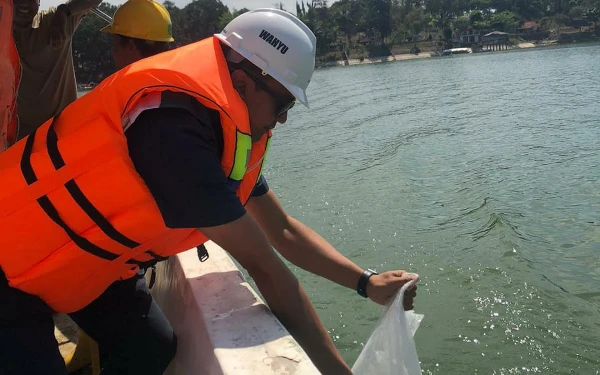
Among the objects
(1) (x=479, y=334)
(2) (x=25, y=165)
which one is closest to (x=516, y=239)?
(1) (x=479, y=334)

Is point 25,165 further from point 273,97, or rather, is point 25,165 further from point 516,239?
point 516,239

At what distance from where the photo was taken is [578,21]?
110 meters

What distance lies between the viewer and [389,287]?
7.67ft

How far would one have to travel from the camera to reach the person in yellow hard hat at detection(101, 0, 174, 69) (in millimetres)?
3555

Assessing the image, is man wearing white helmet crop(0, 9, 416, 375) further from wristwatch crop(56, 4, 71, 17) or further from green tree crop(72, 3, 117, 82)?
green tree crop(72, 3, 117, 82)

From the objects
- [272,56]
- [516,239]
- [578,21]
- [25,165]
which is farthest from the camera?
[578,21]

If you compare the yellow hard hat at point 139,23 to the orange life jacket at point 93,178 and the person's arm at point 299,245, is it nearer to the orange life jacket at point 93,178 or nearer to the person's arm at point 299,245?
the person's arm at point 299,245

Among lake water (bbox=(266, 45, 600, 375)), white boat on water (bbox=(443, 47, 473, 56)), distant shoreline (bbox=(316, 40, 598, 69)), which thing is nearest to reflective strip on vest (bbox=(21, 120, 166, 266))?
lake water (bbox=(266, 45, 600, 375))

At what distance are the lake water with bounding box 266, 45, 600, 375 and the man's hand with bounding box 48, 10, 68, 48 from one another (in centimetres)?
307

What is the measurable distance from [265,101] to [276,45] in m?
0.19

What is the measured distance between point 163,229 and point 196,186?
0.32m

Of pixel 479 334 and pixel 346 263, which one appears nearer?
pixel 346 263

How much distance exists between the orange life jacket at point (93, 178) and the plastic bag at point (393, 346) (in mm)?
845

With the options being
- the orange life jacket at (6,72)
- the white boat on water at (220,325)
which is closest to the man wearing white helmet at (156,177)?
the white boat on water at (220,325)
